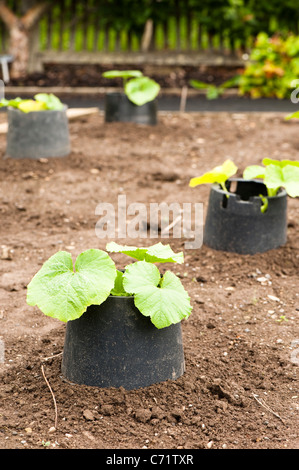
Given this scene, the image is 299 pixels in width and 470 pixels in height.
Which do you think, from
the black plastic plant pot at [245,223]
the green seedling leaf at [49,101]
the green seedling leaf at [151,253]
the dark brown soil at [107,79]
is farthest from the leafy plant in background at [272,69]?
the green seedling leaf at [151,253]

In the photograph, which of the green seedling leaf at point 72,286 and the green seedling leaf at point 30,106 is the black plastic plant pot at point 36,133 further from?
the green seedling leaf at point 72,286

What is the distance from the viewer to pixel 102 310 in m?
2.15

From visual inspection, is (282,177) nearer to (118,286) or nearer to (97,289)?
(118,286)

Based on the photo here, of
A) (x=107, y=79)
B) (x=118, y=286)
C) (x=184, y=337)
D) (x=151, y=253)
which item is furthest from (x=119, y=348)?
(x=107, y=79)

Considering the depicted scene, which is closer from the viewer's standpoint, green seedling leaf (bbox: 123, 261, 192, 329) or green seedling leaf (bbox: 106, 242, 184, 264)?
green seedling leaf (bbox: 123, 261, 192, 329)

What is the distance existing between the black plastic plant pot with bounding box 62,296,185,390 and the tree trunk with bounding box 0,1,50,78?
8.24m

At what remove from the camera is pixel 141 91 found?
6230 mm

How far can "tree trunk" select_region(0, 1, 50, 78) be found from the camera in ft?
31.6

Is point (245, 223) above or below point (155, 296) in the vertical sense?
below

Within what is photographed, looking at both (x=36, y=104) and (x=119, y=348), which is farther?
(x=36, y=104)

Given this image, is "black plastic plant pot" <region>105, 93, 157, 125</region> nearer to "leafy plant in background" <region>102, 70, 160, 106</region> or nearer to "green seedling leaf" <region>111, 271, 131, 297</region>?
"leafy plant in background" <region>102, 70, 160, 106</region>

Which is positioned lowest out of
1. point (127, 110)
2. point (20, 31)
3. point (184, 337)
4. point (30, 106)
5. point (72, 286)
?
point (184, 337)

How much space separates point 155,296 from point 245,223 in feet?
4.74

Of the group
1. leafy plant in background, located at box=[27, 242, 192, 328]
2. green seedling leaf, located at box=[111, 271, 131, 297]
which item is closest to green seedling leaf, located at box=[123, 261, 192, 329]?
leafy plant in background, located at box=[27, 242, 192, 328]
